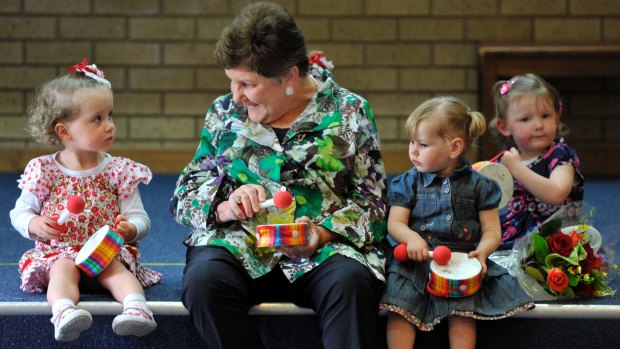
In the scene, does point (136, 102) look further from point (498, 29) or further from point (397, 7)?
point (498, 29)

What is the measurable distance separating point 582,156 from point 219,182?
3.47 meters

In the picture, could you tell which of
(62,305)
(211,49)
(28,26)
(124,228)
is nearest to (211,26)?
(211,49)

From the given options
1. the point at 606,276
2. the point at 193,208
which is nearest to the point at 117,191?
the point at 193,208

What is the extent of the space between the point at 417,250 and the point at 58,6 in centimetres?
359

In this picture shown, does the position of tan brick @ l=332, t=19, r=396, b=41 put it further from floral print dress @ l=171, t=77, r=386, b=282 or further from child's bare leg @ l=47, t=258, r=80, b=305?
child's bare leg @ l=47, t=258, r=80, b=305

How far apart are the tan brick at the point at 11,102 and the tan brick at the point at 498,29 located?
2.57 metres

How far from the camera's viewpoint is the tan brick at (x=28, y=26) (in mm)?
5148

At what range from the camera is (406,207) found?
2299mm

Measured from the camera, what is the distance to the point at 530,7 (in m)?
5.15

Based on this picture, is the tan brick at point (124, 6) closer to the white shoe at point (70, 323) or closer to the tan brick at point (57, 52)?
the tan brick at point (57, 52)

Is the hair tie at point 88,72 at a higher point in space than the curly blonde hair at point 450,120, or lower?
higher

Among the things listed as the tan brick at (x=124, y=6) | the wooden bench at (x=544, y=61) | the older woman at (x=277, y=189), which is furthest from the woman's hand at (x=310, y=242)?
the tan brick at (x=124, y=6)

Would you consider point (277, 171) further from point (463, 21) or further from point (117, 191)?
point (463, 21)

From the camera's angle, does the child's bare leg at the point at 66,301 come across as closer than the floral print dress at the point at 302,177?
Yes
